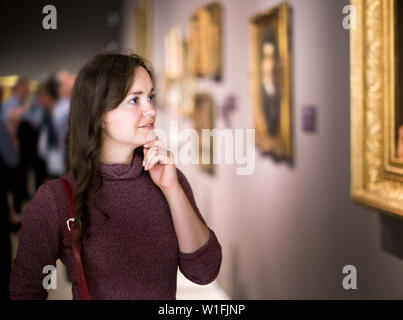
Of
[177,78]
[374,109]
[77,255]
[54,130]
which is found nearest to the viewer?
[77,255]

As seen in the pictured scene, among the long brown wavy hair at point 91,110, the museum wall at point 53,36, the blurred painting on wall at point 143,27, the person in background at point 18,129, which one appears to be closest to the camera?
the long brown wavy hair at point 91,110

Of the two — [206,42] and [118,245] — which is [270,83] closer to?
[206,42]

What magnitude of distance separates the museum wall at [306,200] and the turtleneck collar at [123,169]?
1.20 metres

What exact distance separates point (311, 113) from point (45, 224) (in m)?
2.01

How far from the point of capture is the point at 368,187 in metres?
2.55

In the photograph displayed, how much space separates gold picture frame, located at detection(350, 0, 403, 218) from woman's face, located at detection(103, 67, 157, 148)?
104 centimetres

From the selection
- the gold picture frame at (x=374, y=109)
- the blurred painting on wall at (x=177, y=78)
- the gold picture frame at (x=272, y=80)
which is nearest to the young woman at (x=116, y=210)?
the gold picture frame at (x=374, y=109)

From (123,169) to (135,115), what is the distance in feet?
0.70

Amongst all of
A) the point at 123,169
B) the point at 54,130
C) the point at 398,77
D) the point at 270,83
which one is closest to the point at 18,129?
the point at 54,130

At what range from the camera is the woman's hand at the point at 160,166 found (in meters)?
2.01

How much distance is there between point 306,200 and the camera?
11.6 feet

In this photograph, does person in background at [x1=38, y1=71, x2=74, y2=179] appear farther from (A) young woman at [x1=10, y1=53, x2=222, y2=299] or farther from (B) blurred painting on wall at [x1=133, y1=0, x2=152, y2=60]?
(A) young woman at [x1=10, y1=53, x2=222, y2=299]

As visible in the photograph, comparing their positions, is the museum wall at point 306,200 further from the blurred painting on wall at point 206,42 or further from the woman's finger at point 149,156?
the woman's finger at point 149,156

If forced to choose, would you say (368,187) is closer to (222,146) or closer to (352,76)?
(352,76)
